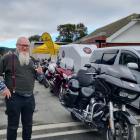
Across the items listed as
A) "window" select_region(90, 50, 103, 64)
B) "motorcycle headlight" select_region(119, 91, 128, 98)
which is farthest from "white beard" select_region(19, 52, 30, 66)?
"window" select_region(90, 50, 103, 64)

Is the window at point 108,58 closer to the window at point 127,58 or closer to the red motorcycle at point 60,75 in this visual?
the window at point 127,58

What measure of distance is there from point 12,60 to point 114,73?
5.84 feet

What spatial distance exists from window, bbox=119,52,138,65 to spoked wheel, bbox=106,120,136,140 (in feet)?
13.4

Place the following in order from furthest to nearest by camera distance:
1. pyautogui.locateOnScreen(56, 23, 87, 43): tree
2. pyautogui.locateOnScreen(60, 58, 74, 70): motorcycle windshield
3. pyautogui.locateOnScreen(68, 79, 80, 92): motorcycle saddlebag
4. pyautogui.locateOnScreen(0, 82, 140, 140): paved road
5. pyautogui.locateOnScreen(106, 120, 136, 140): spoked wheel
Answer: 1. pyautogui.locateOnScreen(56, 23, 87, 43): tree
2. pyautogui.locateOnScreen(60, 58, 74, 70): motorcycle windshield
3. pyautogui.locateOnScreen(68, 79, 80, 92): motorcycle saddlebag
4. pyautogui.locateOnScreen(0, 82, 140, 140): paved road
5. pyautogui.locateOnScreen(106, 120, 136, 140): spoked wheel

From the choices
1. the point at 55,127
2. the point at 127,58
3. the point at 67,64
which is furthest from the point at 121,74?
the point at 67,64

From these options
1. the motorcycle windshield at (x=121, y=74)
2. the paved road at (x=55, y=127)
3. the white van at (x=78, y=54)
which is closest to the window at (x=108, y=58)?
the paved road at (x=55, y=127)

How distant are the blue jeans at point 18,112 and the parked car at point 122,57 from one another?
12.9ft

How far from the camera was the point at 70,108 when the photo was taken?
789 centimetres

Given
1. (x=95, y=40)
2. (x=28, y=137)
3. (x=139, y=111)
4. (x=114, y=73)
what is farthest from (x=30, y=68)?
(x=95, y=40)

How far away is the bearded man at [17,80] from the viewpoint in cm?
542

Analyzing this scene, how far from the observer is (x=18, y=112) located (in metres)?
5.48

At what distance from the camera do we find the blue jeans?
→ 5434mm

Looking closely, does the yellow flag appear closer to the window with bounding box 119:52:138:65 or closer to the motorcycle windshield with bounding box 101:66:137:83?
the window with bounding box 119:52:138:65

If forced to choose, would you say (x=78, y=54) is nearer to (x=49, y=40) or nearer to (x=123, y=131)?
(x=49, y=40)
